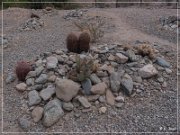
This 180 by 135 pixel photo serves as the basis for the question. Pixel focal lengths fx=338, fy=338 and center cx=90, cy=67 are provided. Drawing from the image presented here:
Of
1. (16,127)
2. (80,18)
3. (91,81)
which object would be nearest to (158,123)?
(91,81)

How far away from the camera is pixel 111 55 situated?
20.5ft

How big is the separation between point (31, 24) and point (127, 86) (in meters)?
5.49

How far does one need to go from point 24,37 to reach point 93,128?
16.1 ft

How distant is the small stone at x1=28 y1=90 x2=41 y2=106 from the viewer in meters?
5.45

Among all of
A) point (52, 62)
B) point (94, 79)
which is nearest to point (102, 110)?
point (94, 79)

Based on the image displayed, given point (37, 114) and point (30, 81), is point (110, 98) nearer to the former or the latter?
point (37, 114)

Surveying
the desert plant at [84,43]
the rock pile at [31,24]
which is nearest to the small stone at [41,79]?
the desert plant at [84,43]

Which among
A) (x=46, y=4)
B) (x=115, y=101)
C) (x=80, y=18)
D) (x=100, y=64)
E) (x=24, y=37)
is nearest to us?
(x=115, y=101)

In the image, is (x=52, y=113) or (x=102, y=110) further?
(x=102, y=110)

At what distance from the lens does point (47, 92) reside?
217 inches

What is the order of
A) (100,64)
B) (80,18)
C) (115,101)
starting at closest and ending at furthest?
A: (115,101) < (100,64) < (80,18)

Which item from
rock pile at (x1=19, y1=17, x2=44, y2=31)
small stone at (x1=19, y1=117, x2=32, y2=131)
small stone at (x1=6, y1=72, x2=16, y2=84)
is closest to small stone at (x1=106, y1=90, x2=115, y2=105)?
small stone at (x1=19, y1=117, x2=32, y2=131)

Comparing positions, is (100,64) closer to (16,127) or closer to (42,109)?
(42,109)

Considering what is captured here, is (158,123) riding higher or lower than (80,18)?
lower
